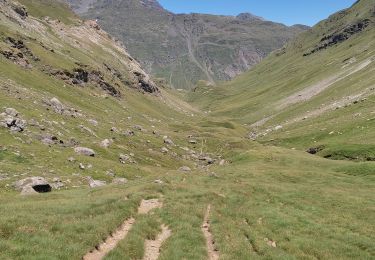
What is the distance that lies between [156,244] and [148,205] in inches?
431

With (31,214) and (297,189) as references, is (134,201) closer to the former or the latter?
(31,214)

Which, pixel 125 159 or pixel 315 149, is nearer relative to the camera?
pixel 125 159

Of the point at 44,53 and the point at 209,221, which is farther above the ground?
the point at 44,53

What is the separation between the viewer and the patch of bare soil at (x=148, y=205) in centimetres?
3555

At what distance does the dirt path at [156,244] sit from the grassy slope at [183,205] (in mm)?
502

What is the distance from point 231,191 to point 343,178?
19.2 metres

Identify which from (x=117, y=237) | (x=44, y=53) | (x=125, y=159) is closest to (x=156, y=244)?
(x=117, y=237)

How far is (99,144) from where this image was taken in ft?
258

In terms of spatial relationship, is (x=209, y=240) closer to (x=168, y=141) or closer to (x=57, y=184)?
(x=57, y=184)

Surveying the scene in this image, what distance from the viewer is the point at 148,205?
123 ft

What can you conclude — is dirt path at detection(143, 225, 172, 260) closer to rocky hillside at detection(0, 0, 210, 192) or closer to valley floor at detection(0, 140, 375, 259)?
valley floor at detection(0, 140, 375, 259)

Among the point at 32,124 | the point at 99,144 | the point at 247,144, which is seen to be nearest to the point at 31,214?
the point at 32,124

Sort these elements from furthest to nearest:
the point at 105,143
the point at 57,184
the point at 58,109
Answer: the point at 58,109 < the point at 105,143 < the point at 57,184

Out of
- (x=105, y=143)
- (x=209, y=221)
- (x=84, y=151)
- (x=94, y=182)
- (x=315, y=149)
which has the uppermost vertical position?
(x=315, y=149)
